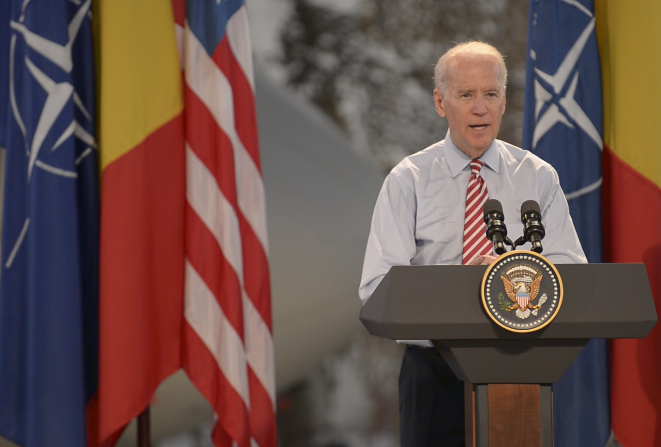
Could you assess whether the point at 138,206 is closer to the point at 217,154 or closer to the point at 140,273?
the point at 140,273

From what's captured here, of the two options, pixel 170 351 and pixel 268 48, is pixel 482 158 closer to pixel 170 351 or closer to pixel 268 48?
pixel 170 351

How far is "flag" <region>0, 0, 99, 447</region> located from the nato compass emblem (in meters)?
1.82

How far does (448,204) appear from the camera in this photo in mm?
1916

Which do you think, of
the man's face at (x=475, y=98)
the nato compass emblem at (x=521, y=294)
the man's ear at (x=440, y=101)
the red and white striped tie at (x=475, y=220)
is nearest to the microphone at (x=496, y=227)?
the nato compass emblem at (x=521, y=294)

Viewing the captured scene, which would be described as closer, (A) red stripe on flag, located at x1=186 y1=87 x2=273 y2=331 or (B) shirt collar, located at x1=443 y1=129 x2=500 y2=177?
(B) shirt collar, located at x1=443 y1=129 x2=500 y2=177

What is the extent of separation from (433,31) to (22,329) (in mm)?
2608

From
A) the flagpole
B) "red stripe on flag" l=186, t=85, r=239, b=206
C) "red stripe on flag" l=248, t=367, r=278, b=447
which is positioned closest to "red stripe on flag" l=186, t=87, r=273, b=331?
"red stripe on flag" l=186, t=85, r=239, b=206

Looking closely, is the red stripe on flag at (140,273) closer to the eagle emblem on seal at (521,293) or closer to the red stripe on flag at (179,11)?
the red stripe on flag at (179,11)

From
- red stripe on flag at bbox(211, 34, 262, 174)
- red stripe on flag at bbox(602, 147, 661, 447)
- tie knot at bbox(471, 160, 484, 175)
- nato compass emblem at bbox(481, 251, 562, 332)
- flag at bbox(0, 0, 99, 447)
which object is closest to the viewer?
nato compass emblem at bbox(481, 251, 562, 332)

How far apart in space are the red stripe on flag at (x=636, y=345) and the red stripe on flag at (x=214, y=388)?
1.51 metres

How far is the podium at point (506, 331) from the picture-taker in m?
1.26

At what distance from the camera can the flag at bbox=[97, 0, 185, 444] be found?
8.37 feet

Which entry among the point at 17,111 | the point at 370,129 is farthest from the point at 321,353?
the point at 17,111

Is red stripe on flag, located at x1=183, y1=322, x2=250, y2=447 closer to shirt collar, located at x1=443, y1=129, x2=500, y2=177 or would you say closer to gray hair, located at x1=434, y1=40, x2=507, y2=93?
shirt collar, located at x1=443, y1=129, x2=500, y2=177
